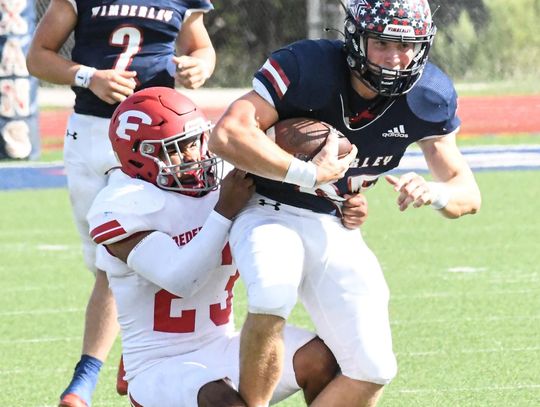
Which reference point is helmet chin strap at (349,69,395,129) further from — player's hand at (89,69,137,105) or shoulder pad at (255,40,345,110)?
player's hand at (89,69,137,105)

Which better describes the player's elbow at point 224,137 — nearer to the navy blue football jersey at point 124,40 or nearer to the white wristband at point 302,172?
the white wristband at point 302,172

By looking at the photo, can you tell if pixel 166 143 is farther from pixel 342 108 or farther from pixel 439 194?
pixel 439 194

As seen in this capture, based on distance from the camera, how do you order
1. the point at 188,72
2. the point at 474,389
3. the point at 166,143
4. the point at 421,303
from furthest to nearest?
the point at 421,303 < the point at 188,72 < the point at 474,389 < the point at 166,143

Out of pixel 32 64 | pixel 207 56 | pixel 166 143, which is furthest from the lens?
pixel 207 56

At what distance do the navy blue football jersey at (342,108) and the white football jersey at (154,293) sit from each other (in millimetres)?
286

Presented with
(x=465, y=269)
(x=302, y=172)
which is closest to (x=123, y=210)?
(x=302, y=172)

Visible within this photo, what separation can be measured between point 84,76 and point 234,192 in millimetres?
1487

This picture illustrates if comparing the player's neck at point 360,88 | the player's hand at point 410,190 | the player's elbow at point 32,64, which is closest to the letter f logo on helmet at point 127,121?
the player's neck at point 360,88

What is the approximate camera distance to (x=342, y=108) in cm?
382

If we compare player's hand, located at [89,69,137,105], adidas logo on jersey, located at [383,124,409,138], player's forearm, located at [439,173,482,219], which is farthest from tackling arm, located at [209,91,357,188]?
player's hand, located at [89,69,137,105]

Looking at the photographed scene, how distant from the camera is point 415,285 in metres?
6.92

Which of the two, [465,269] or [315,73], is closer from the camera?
[315,73]

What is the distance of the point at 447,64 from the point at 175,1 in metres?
14.9

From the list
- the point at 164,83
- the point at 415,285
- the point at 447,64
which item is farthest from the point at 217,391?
the point at 447,64
